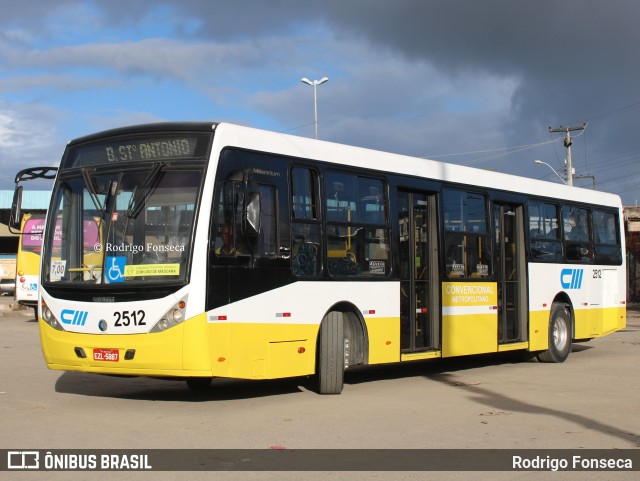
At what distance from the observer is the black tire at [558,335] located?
16.6m

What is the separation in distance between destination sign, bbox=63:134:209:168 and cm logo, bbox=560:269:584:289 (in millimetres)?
9492

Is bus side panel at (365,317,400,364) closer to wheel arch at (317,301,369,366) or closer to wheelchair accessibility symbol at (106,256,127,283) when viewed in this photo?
wheel arch at (317,301,369,366)

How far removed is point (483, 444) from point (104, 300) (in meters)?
4.62

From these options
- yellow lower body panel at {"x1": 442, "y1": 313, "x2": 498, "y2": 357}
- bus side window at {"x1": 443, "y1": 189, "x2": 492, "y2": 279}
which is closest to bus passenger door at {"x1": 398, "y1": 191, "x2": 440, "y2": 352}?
yellow lower body panel at {"x1": 442, "y1": 313, "x2": 498, "y2": 357}

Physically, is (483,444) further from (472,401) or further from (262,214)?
(262,214)

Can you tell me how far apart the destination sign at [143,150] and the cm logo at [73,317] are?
1.85m

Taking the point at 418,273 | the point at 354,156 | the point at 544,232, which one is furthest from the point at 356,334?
the point at 544,232

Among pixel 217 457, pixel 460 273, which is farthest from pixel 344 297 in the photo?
pixel 217 457

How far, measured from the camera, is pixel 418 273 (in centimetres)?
1334

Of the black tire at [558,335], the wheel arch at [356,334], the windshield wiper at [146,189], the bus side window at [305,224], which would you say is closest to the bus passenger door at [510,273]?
the black tire at [558,335]

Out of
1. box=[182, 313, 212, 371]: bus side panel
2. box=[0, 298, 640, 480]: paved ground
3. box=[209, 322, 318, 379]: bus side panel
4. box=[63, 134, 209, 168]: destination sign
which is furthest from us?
box=[63, 134, 209, 168]: destination sign

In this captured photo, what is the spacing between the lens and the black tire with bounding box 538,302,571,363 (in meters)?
16.6

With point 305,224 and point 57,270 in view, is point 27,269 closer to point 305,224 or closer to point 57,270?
point 57,270

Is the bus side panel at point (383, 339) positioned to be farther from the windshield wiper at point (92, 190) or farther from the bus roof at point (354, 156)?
the windshield wiper at point (92, 190)
